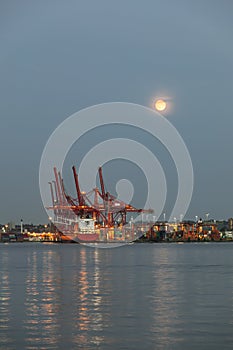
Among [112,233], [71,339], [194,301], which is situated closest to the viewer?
[71,339]

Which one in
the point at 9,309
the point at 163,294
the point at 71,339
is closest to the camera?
the point at 71,339

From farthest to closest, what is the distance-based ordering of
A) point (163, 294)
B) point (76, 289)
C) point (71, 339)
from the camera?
point (76, 289) → point (163, 294) → point (71, 339)

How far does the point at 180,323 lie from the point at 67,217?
17544 centimetres

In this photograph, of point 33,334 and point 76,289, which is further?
point 76,289

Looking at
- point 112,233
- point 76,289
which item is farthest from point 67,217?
point 76,289

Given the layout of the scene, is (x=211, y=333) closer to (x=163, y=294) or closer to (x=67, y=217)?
(x=163, y=294)

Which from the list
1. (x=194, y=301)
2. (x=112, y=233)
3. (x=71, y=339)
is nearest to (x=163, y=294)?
(x=194, y=301)

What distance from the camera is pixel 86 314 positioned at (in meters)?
26.6

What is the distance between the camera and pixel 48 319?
82.3 feet

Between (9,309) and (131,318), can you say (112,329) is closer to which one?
(131,318)

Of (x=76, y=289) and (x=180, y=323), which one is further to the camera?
(x=76, y=289)

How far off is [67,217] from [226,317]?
572 feet

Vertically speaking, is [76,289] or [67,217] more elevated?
[67,217]

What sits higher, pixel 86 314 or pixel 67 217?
pixel 67 217
